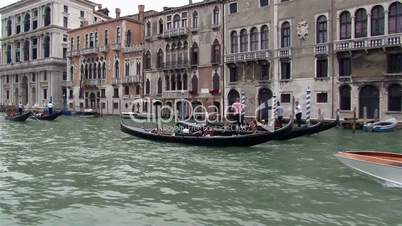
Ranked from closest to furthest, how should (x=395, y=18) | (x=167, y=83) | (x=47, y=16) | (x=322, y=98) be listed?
(x=395, y=18) < (x=322, y=98) < (x=167, y=83) < (x=47, y=16)

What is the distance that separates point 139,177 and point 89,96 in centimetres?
2805

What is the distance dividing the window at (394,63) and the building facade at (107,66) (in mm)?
16471

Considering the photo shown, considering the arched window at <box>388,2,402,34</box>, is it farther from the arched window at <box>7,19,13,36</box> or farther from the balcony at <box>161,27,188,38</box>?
the arched window at <box>7,19,13,36</box>

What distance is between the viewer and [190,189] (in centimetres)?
601

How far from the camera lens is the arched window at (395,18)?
56.4 ft

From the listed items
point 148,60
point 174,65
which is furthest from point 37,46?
point 174,65

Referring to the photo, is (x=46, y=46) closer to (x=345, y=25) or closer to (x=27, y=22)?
(x=27, y=22)

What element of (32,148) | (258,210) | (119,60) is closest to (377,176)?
Result: (258,210)

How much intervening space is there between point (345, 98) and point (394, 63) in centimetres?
253

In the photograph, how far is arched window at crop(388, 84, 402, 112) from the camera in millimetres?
17375

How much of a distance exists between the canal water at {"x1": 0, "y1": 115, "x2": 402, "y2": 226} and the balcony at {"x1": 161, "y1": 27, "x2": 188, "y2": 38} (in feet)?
54.9

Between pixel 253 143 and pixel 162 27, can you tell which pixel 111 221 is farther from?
pixel 162 27

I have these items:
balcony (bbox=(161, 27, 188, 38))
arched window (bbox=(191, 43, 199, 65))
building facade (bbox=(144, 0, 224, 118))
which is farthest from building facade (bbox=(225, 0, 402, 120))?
balcony (bbox=(161, 27, 188, 38))

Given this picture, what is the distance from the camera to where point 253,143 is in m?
10.2
